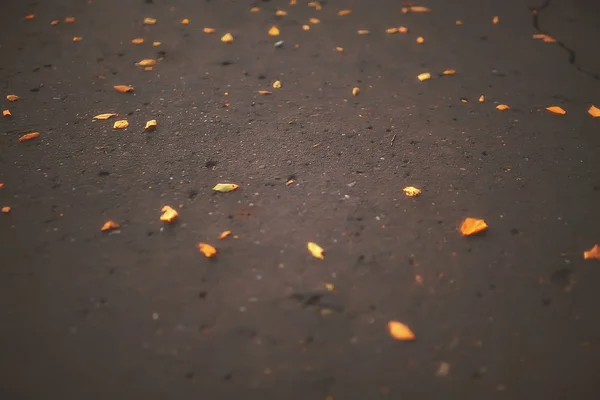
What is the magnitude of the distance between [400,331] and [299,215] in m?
0.44

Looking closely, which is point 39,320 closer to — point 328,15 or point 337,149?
point 337,149

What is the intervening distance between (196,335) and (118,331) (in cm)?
19

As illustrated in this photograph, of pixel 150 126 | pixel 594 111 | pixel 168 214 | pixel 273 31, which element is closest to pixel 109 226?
pixel 168 214

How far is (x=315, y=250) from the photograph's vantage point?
1256 mm

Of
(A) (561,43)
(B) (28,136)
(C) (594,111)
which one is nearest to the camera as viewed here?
(B) (28,136)

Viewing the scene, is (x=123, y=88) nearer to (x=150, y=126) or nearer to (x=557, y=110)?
(x=150, y=126)

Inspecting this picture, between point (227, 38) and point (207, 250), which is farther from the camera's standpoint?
point (227, 38)

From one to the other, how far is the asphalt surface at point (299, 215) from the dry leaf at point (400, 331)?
0.01 metres

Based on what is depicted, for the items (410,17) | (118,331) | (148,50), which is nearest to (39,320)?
(118,331)

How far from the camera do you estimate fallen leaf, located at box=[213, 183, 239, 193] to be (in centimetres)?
142

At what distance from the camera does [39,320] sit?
3.67ft

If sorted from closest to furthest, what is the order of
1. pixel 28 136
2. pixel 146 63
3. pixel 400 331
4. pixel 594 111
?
pixel 400 331 < pixel 28 136 < pixel 594 111 < pixel 146 63

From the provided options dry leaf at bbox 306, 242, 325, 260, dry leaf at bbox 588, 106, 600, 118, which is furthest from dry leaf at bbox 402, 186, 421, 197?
dry leaf at bbox 588, 106, 600, 118

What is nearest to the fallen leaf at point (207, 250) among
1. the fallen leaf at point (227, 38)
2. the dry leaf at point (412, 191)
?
the dry leaf at point (412, 191)
